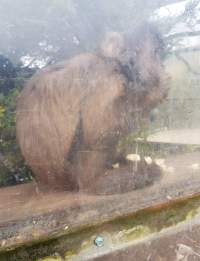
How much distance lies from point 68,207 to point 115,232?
0.17m

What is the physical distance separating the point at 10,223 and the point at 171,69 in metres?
0.96

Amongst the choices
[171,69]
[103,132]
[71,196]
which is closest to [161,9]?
[171,69]

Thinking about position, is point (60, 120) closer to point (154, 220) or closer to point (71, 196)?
point (71, 196)

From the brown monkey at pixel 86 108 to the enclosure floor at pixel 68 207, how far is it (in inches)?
4.5

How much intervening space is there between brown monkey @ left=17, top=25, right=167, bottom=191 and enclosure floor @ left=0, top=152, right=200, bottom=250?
116mm

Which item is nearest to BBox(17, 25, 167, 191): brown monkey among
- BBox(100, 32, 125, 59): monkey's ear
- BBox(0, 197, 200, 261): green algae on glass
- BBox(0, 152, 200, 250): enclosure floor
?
BBox(100, 32, 125, 59): monkey's ear

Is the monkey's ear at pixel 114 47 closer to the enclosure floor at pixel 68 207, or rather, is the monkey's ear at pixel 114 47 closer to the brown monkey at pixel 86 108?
the brown monkey at pixel 86 108

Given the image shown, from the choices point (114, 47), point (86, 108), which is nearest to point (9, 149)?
point (86, 108)

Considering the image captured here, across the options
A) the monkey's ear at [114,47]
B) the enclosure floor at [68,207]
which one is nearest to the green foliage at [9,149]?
the enclosure floor at [68,207]

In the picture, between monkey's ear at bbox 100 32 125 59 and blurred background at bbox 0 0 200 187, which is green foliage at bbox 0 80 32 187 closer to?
blurred background at bbox 0 0 200 187

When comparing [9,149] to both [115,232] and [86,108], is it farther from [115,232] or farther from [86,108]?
[115,232]

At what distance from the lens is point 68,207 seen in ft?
3.11

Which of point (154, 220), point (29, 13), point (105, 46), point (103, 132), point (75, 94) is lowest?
point (154, 220)

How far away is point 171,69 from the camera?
4.40ft
